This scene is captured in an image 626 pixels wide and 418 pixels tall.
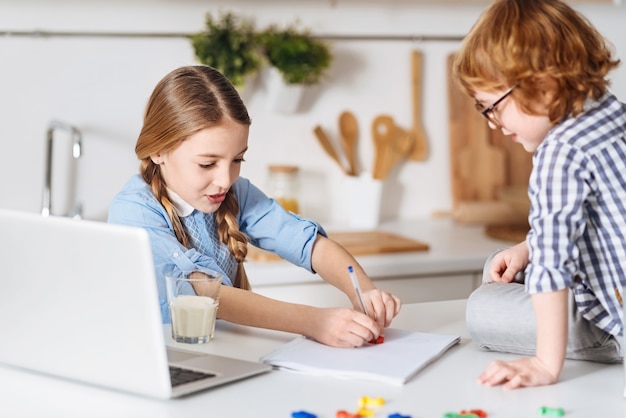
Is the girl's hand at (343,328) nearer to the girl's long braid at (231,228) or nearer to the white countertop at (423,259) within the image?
the girl's long braid at (231,228)

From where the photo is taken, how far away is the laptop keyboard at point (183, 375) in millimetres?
1187

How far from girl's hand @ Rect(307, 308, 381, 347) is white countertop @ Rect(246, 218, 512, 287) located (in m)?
0.98

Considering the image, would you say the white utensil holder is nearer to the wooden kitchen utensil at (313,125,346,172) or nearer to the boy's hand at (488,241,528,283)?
the wooden kitchen utensil at (313,125,346,172)

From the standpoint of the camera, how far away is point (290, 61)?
2.79 meters

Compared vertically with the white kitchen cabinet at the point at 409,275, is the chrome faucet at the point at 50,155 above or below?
above

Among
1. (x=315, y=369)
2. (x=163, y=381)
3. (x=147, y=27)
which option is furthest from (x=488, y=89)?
(x=147, y=27)

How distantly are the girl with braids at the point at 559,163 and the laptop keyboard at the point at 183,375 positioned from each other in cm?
36

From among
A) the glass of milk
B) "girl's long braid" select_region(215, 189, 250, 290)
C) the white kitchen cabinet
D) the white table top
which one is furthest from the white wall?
the white table top

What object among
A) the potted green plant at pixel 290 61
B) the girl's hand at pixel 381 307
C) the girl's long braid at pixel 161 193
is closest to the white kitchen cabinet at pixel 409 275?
the potted green plant at pixel 290 61

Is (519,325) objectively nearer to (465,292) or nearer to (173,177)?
(173,177)

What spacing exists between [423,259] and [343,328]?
1219 millimetres

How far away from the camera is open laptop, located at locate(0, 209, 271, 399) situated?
1.08 meters

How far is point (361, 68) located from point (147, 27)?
0.69 m

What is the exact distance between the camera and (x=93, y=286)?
3.64ft
